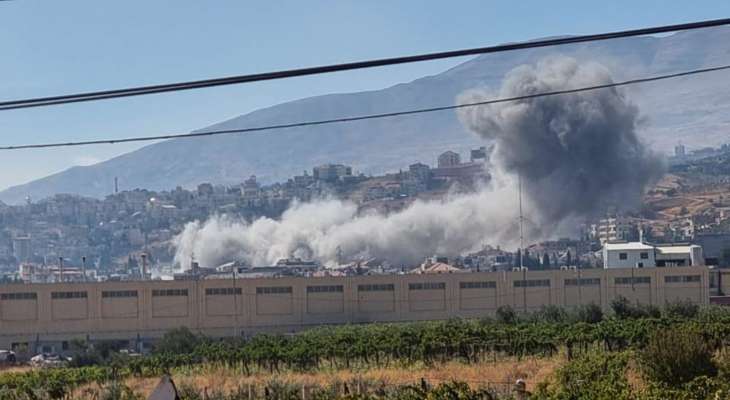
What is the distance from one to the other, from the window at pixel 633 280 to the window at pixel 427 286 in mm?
8550

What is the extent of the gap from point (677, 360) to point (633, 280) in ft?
120

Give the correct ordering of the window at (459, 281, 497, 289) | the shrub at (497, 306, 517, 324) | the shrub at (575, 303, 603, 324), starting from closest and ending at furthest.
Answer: the shrub at (497, 306, 517, 324) → the shrub at (575, 303, 603, 324) → the window at (459, 281, 497, 289)

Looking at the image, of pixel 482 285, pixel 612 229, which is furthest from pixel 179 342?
pixel 612 229

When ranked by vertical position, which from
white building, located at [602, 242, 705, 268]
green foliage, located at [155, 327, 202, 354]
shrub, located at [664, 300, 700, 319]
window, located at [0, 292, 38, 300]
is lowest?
green foliage, located at [155, 327, 202, 354]

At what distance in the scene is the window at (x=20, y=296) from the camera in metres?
54.8

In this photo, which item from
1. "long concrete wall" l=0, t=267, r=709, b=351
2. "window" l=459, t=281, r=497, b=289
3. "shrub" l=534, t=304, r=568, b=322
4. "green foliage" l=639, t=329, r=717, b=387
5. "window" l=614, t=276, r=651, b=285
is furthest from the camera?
"window" l=614, t=276, r=651, b=285

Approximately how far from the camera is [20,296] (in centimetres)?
5481

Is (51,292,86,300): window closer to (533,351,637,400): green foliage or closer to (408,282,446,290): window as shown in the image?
(408,282,446,290): window

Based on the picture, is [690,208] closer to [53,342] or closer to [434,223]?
[434,223]

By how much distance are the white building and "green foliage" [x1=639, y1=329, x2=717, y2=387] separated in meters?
47.6

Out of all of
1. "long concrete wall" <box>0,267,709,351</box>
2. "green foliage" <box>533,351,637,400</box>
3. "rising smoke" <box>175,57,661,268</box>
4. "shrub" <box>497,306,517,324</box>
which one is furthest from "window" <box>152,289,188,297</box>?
"rising smoke" <box>175,57,661,268</box>

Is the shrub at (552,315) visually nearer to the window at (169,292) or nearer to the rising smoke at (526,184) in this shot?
the window at (169,292)

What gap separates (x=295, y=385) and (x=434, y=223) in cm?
11789

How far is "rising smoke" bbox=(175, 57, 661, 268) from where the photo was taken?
130750 mm
